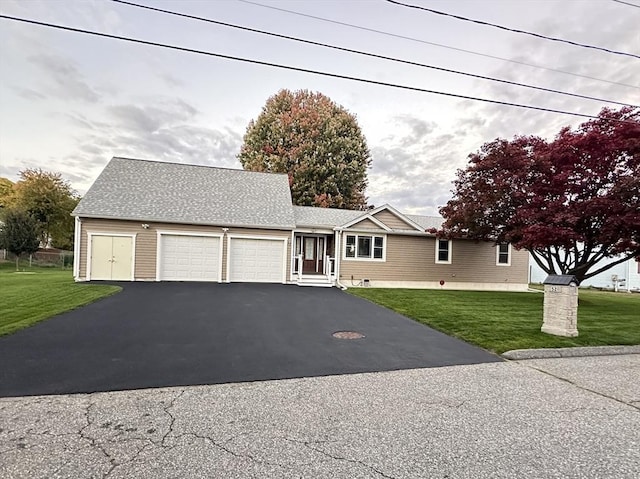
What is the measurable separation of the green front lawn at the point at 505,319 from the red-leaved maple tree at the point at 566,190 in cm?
226

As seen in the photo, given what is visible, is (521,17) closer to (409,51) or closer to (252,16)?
(409,51)

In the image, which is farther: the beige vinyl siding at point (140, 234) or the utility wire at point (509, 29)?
the beige vinyl siding at point (140, 234)

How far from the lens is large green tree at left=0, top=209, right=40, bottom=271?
2622cm

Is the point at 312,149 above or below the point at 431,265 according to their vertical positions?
above

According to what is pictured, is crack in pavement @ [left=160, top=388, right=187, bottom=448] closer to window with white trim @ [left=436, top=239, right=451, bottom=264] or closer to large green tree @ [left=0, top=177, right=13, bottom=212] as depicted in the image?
window with white trim @ [left=436, top=239, right=451, bottom=264]

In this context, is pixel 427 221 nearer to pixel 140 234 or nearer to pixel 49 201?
pixel 140 234

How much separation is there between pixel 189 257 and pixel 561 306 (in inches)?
566

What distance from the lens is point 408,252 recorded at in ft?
62.7

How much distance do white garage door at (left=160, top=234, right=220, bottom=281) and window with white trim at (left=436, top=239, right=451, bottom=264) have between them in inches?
427

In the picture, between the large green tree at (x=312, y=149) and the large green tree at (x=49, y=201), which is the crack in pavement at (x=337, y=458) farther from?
the large green tree at (x=49, y=201)

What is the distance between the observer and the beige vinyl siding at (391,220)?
1894 centimetres

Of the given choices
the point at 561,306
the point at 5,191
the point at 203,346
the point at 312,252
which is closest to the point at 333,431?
the point at 203,346

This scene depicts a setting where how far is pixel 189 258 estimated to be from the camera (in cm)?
1745

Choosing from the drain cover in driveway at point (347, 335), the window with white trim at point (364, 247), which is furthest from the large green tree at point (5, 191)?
the drain cover in driveway at point (347, 335)
